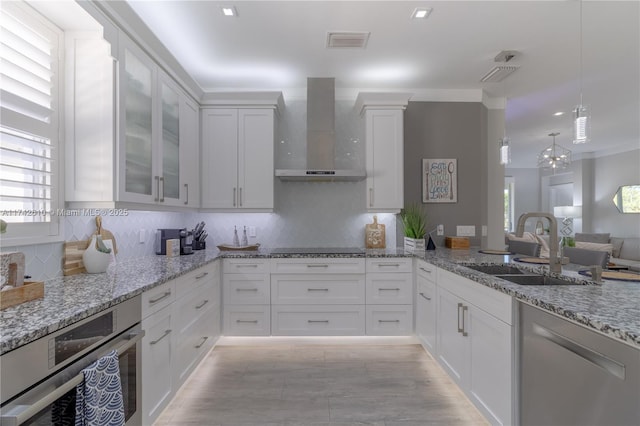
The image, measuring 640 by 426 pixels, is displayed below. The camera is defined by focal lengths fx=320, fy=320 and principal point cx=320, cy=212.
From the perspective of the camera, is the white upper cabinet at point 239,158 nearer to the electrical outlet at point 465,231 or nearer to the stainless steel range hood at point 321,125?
the stainless steel range hood at point 321,125

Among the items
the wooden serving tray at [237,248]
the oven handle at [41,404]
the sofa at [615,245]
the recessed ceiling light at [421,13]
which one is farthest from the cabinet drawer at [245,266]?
the sofa at [615,245]

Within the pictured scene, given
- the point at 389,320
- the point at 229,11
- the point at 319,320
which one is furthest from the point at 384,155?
the point at 229,11

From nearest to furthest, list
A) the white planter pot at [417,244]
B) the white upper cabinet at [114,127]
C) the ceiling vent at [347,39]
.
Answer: the white upper cabinet at [114,127] → the ceiling vent at [347,39] → the white planter pot at [417,244]

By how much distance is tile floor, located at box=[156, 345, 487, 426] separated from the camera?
6.56 ft

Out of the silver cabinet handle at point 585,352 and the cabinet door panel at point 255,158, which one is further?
the cabinet door panel at point 255,158

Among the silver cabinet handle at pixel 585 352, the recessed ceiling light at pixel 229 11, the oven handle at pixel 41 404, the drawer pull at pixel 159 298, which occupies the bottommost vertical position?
the oven handle at pixel 41 404

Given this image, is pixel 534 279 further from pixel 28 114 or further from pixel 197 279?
pixel 28 114

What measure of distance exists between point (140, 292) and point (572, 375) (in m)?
1.88

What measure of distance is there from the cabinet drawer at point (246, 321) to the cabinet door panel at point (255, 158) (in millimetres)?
998

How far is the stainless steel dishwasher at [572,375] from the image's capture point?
102 cm

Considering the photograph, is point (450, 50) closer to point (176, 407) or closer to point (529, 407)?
point (529, 407)

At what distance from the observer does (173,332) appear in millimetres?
1957

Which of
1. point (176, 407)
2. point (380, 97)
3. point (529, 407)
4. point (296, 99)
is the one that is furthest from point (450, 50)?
point (176, 407)

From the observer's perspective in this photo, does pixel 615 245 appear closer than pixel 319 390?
No
